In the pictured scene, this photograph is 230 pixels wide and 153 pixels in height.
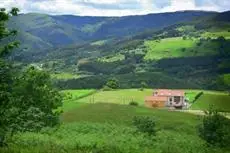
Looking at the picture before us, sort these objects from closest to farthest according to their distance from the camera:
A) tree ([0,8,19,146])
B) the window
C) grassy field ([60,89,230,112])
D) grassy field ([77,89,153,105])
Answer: tree ([0,8,19,146]) → grassy field ([60,89,230,112]) → grassy field ([77,89,153,105]) → the window

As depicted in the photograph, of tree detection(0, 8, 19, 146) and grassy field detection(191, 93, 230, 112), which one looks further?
grassy field detection(191, 93, 230, 112)

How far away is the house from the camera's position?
142 m

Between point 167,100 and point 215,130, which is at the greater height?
point 215,130

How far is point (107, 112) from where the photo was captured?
9944cm

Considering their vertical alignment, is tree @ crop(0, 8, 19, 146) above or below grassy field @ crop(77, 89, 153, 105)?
above

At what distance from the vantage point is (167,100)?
15288 centimetres

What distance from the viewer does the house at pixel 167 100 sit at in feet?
466

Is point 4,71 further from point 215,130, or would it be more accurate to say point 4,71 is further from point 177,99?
point 177,99

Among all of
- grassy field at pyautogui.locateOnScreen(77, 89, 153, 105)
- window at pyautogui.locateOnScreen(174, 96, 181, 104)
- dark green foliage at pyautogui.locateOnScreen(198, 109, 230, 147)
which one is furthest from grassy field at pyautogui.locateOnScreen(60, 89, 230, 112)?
dark green foliage at pyautogui.locateOnScreen(198, 109, 230, 147)

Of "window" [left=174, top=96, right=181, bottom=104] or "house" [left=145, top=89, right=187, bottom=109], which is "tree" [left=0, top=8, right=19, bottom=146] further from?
"window" [left=174, top=96, right=181, bottom=104]

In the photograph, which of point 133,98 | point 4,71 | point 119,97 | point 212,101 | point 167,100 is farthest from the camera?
point 167,100

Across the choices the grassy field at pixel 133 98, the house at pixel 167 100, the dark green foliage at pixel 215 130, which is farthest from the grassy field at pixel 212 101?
the dark green foliage at pixel 215 130

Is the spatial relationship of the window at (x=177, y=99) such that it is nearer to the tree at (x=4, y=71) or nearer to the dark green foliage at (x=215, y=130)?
the dark green foliage at (x=215, y=130)

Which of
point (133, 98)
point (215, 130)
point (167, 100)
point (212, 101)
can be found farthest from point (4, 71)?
point (167, 100)
